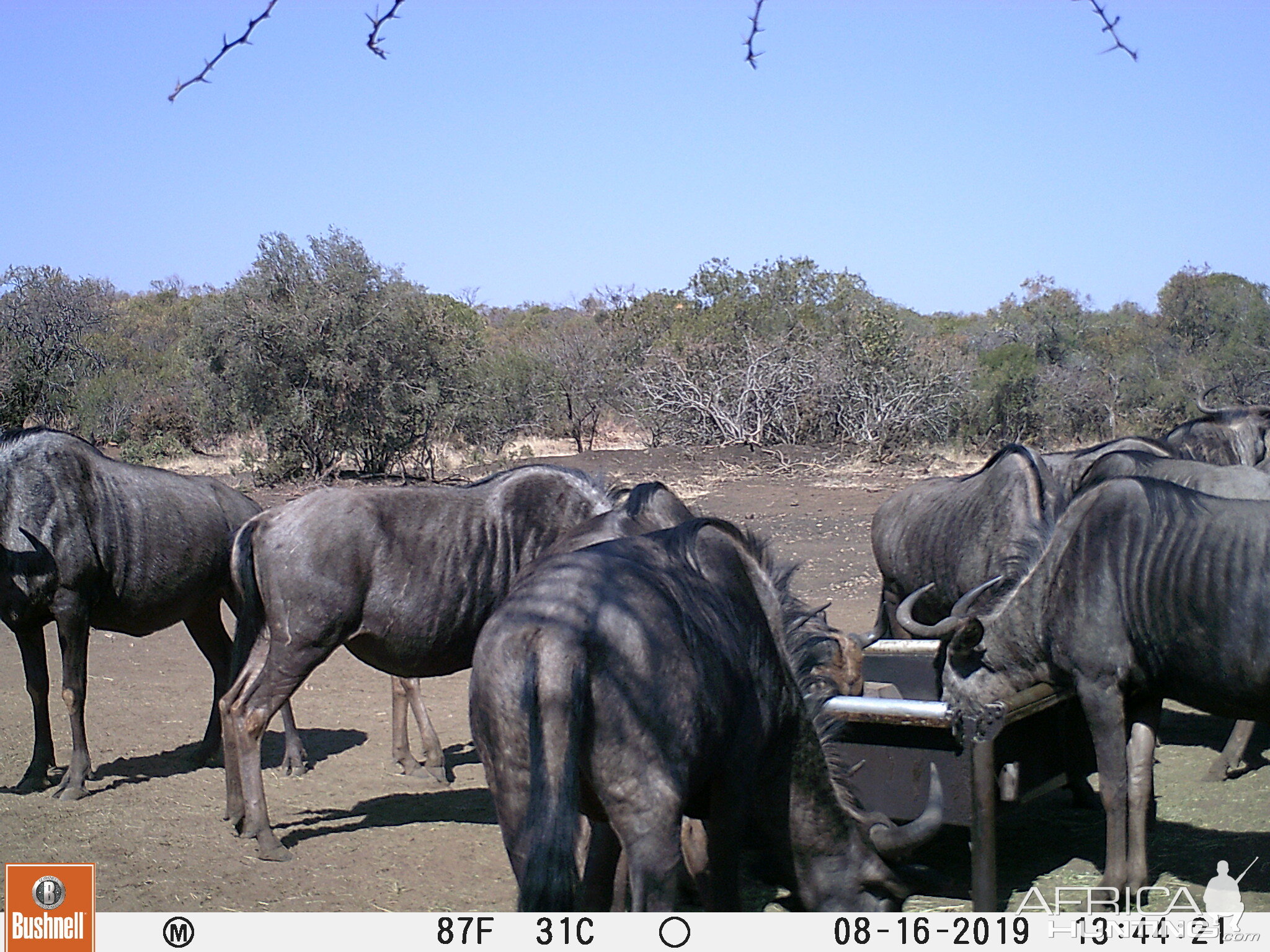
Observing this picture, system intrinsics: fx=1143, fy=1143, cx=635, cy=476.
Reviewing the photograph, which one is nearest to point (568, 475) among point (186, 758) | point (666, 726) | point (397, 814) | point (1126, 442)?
point (397, 814)

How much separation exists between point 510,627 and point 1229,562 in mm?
2865

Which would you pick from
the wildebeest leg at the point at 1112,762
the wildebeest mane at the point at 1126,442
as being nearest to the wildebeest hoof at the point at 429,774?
the wildebeest leg at the point at 1112,762

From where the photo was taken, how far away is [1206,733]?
23.7ft

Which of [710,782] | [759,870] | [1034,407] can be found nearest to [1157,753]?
[759,870]

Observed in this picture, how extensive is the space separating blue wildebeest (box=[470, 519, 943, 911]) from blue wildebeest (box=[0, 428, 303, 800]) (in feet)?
12.3

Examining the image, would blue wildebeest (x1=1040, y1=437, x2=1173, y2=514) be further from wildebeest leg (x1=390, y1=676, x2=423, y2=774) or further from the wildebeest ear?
wildebeest leg (x1=390, y1=676, x2=423, y2=774)

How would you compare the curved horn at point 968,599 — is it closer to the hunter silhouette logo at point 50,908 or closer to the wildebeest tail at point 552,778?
the wildebeest tail at point 552,778

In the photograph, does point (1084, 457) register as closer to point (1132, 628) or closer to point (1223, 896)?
point (1132, 628)

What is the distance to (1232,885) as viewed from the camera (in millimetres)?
4207

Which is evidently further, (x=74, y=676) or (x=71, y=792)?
(x=74, y=676)

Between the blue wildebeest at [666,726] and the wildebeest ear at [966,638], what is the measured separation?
86cm

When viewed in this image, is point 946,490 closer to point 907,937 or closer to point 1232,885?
point 1232,885

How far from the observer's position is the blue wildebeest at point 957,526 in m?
6.19

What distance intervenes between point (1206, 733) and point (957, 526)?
2.20 meters
